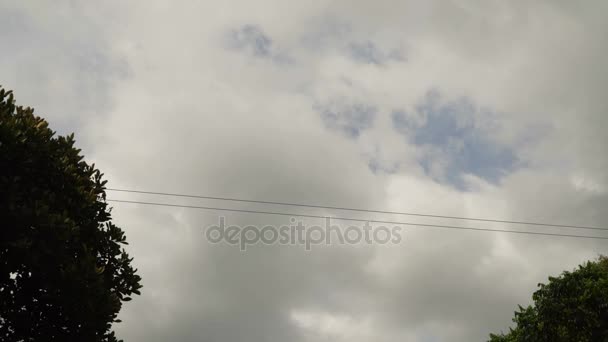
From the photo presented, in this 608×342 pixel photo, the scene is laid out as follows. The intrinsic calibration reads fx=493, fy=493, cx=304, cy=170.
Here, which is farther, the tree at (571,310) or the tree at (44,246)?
the tree at (571,310)

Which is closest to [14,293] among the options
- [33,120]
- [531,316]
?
[33,120]

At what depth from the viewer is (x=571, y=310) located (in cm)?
2869

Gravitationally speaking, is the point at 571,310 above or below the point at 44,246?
above

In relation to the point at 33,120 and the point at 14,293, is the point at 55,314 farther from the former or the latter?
the point at 33,120

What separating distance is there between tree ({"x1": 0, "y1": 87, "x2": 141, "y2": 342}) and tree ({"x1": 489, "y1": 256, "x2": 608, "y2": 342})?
2538 centimetres

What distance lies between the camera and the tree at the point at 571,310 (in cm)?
2827

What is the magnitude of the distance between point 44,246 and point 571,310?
2800cm

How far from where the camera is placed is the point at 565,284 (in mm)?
29562

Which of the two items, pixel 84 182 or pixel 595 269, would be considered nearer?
pixel 84 182

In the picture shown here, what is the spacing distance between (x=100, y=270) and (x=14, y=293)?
2.31 meters

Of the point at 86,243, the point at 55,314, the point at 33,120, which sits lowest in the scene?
the point at 55,314

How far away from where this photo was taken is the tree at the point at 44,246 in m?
13.0

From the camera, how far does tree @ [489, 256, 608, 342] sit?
28266 mm

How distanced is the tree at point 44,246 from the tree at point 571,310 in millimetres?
25384
